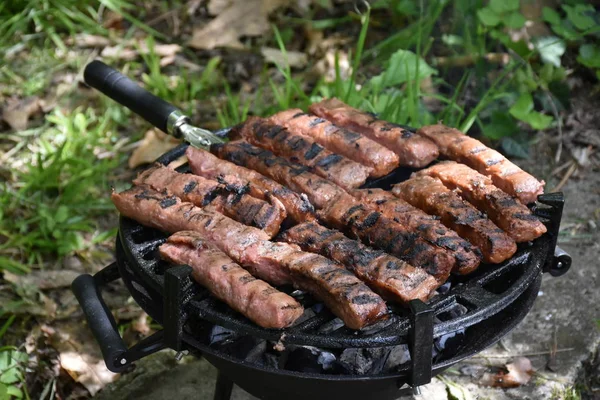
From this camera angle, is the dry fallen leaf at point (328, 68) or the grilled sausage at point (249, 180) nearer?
the grilled sausage at point (249, 180)

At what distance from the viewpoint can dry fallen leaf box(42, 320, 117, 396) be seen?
3.80 m

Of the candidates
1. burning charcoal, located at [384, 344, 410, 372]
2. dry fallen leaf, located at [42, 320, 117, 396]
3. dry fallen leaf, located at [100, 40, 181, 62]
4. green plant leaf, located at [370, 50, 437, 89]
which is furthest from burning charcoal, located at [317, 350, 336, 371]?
dry fallen leaf, located at [100, 40, 181, 62]

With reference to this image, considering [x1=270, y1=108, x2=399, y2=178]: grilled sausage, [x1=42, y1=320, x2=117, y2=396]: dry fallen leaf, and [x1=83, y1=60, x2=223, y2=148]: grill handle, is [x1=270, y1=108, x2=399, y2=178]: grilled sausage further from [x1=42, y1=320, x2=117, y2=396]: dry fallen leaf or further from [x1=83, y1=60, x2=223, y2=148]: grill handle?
[x1=42, y1=320, x2=117, y2=396]: dry fallen leaf

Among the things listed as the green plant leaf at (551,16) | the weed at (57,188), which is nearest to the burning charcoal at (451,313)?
the weed at (57,188)

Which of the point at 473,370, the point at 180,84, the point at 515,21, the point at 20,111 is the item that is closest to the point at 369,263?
the point at 473,370

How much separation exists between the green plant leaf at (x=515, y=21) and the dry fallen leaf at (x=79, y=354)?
3256mm

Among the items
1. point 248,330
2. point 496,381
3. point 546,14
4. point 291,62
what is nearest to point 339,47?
point 291,62

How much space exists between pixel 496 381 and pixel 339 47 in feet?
11.0

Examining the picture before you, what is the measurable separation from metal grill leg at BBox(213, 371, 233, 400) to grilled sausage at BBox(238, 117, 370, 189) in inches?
36.0

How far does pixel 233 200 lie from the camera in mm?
2803

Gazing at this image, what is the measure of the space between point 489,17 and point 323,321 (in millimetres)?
3222

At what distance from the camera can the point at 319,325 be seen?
7.89ft

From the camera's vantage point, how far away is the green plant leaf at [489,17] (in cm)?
489

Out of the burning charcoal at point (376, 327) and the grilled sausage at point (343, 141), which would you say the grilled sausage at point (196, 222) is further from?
the grilled sausage at point (343, 141)
